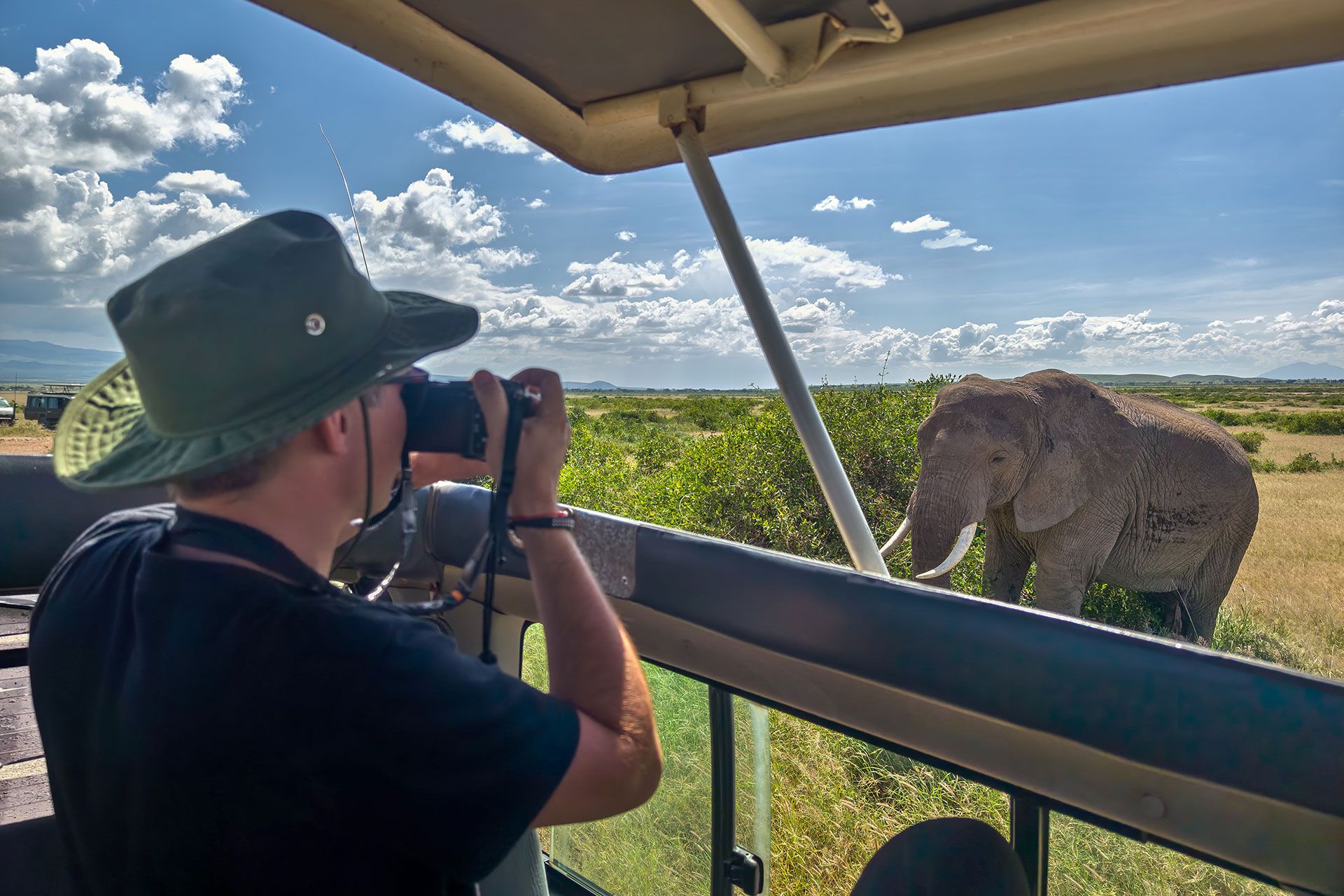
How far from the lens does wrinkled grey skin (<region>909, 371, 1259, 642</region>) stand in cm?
520

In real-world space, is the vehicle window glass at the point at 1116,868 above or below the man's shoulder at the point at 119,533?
below

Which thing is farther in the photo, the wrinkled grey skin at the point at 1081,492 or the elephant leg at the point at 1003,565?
the elephant leg at the point at 1003,565

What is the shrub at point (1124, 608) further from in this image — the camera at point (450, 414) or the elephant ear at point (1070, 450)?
the camera at point (450, 414)

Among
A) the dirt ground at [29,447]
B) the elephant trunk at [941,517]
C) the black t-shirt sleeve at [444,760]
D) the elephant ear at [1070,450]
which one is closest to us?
the black t-shirt sleeve at [444,760]

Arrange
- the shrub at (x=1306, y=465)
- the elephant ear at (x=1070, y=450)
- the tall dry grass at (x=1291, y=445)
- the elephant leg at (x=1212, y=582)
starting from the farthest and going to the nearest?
the tall dry grass at (x=1291, y=445) → the shrub at (x=1306, y=465) → the elephant leg at (x=1212, y=582) → the elephant ear at (x=1070, y=450)

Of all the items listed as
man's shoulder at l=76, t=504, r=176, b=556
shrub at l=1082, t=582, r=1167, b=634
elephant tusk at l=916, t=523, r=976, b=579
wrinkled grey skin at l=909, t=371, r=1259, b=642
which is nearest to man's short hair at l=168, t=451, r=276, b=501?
man's shoulder at l=76, t=504, r=176, b=556

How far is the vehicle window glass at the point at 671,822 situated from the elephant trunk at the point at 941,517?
12.2ft

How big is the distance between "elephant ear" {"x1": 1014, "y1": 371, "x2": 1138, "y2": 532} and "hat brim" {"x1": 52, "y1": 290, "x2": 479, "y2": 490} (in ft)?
16.5

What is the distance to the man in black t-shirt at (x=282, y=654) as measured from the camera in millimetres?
752

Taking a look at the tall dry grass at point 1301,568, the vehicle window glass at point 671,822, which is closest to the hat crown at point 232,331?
the vehicle window glass at point 671,822

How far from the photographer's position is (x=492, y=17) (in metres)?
1.33

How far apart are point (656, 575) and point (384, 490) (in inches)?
19.9

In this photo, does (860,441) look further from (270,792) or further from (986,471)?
(270,792)

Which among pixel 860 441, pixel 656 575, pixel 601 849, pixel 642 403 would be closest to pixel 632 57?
pixel 656 575
